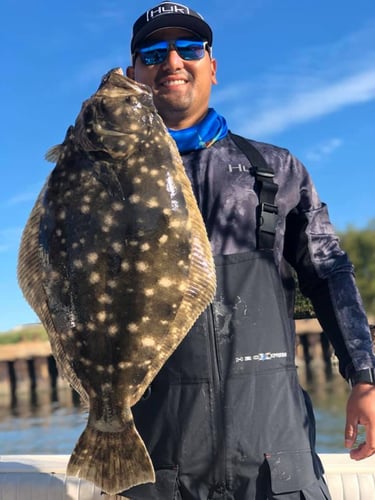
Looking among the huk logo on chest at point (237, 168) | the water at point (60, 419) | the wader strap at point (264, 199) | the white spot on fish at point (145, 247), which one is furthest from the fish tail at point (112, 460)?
the water at point (60, 419)

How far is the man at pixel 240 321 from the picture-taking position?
8.63ft

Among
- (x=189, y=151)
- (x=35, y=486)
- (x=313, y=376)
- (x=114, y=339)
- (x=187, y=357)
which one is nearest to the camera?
(x=114, y=339)

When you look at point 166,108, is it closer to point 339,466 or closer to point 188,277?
point 188,277

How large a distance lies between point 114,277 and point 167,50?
1.40 metres

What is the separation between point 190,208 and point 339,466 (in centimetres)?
330

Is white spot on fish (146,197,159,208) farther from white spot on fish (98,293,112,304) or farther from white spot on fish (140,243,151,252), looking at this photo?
white spot on fish (98,293,112,304)

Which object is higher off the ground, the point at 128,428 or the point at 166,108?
the point at 166,108

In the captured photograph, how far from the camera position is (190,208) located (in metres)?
2.37

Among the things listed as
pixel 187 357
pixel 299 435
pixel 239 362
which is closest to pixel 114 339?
pixel 187 357

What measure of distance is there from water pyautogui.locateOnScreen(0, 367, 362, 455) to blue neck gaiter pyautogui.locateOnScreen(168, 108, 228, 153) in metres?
8.19

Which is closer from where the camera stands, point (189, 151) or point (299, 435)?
point (299, 435)

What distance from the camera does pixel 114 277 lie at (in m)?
2.25

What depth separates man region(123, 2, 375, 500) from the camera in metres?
2.63

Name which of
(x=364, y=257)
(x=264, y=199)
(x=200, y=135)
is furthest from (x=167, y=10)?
(x=364, y=257)
